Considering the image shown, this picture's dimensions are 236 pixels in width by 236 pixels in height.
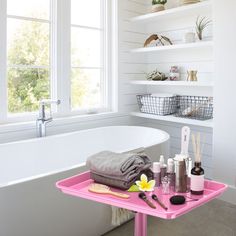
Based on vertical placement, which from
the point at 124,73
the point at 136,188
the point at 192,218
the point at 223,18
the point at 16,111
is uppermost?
the point at 223,18

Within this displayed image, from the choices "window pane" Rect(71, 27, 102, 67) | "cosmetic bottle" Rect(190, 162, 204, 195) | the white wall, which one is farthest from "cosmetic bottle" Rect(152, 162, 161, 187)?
"window pane" Rect(71, 27, 102, 67)

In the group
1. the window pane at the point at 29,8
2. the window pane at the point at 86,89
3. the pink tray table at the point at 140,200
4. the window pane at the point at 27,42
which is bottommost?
Answer: the pink tray table at the point at 140,200

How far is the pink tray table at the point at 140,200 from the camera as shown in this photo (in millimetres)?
1266

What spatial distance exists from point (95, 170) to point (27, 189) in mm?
549

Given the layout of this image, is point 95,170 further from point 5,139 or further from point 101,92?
point 101,92

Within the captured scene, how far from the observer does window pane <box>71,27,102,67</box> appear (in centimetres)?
368

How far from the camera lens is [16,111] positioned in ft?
10.5

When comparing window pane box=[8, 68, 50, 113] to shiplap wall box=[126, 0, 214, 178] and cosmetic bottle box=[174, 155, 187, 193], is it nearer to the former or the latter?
shiplap wall box=[126, 0, 214, 178]

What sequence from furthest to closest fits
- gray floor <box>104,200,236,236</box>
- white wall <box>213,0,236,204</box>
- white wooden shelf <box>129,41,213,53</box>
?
white wooden shelf <box>129,41,213,53</box> → white wall <box>213,0,236,204</box> → gray floor <box>104,200,236,236</box>

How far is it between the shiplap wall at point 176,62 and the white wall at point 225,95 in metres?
0.44

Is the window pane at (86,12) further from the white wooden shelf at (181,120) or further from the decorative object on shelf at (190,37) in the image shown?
the white wooden shelf at (181,120)

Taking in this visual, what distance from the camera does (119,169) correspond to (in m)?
1.50

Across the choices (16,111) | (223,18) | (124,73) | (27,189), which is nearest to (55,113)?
(16,111)

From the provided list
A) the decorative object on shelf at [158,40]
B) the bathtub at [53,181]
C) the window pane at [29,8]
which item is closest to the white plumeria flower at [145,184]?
the bathtub at [53,181]
